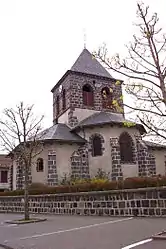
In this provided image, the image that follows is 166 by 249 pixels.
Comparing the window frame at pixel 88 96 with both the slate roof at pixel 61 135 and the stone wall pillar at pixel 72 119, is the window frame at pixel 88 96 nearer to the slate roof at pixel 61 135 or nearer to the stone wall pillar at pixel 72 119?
the stone wall pillar at pixel 72 119

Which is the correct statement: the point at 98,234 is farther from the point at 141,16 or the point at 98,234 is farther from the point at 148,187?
the point at 141,16

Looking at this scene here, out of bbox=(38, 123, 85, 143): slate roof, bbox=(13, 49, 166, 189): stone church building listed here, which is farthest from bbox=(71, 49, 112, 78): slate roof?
bbox=(38, 123, 85, 143): slate roof

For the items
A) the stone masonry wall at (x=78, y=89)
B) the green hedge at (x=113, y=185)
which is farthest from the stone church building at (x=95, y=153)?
the green hedge at (x=113, y=185)

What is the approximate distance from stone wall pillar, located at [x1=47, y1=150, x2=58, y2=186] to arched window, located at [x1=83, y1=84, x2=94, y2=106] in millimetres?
8075

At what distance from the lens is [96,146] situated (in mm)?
26938

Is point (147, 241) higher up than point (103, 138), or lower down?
lower down

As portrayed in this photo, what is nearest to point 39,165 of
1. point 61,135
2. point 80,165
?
point 61,135

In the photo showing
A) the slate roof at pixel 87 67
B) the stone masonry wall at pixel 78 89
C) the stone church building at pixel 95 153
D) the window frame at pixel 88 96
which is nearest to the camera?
the stone church building at pixel 95 153

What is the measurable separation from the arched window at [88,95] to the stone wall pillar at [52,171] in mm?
8075

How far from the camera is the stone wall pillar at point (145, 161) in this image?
26219 millimetres

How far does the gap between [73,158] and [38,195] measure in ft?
21.7

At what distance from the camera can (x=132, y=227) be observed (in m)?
10.3

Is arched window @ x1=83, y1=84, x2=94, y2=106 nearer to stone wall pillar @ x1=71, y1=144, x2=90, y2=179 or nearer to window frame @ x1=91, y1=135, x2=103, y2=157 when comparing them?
window frame @ x1=91, y1=135, x2=103, y2=157

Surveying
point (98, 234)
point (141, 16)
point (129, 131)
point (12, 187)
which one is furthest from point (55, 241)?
point (12, 187)
